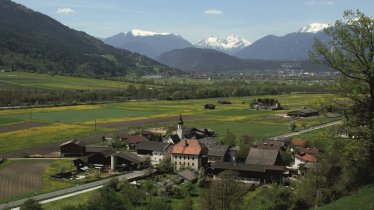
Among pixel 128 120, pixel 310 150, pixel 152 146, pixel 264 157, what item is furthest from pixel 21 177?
pixel 128 120

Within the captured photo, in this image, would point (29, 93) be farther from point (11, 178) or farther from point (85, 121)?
point (11, 178)

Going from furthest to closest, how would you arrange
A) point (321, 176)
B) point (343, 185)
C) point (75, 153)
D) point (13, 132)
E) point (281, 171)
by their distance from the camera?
point (13, 132) → point (75, 153) → point (281, 171) → point (321, 176) → point (343, 185)

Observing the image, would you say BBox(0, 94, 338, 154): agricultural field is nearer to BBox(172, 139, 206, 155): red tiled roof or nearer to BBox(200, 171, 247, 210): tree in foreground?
BBox(172, 139, 206, 155): red tiled roof

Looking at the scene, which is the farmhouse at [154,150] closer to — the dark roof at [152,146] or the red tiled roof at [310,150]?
the dark roof at [152,146]

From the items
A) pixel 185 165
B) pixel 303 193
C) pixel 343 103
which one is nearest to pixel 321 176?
pixel 303 193

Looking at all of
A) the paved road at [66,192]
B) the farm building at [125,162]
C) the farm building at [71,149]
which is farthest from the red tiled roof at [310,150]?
the farm building at [71,149]

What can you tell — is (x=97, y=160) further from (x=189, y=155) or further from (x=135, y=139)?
(x=135, y=139)

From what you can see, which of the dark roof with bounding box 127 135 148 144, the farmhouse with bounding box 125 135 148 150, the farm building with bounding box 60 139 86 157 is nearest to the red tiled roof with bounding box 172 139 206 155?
the farmhouse with bounding box 125 135 148 150
